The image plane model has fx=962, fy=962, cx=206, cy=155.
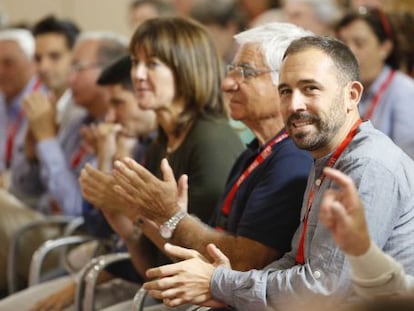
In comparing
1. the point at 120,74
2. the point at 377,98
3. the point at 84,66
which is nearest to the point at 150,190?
the point at 120,74

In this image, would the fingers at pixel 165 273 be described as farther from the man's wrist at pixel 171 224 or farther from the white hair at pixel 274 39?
the white hair at pixel 274 39

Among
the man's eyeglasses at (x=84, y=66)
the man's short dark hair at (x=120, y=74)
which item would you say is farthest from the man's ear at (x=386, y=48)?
the man's short dark hair at (x=120, y=74)

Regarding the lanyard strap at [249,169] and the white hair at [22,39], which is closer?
the lanyard strap at [249,169]

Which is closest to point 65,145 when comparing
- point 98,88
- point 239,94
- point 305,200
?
point 98,88

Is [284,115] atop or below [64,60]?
atop

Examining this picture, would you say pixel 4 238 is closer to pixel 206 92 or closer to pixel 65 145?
pixel 65 145

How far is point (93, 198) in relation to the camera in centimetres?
298

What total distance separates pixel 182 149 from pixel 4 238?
4.60ft

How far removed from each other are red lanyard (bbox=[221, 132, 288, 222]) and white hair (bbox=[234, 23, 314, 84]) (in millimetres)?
173

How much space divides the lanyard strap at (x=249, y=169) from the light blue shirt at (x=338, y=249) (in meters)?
0.42

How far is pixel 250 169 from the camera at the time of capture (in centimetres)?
268

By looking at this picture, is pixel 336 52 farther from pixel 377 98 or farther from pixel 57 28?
pixel 57 28

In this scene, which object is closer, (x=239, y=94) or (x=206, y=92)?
(x=239, y=94)

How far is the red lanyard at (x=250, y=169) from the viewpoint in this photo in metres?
2.66
